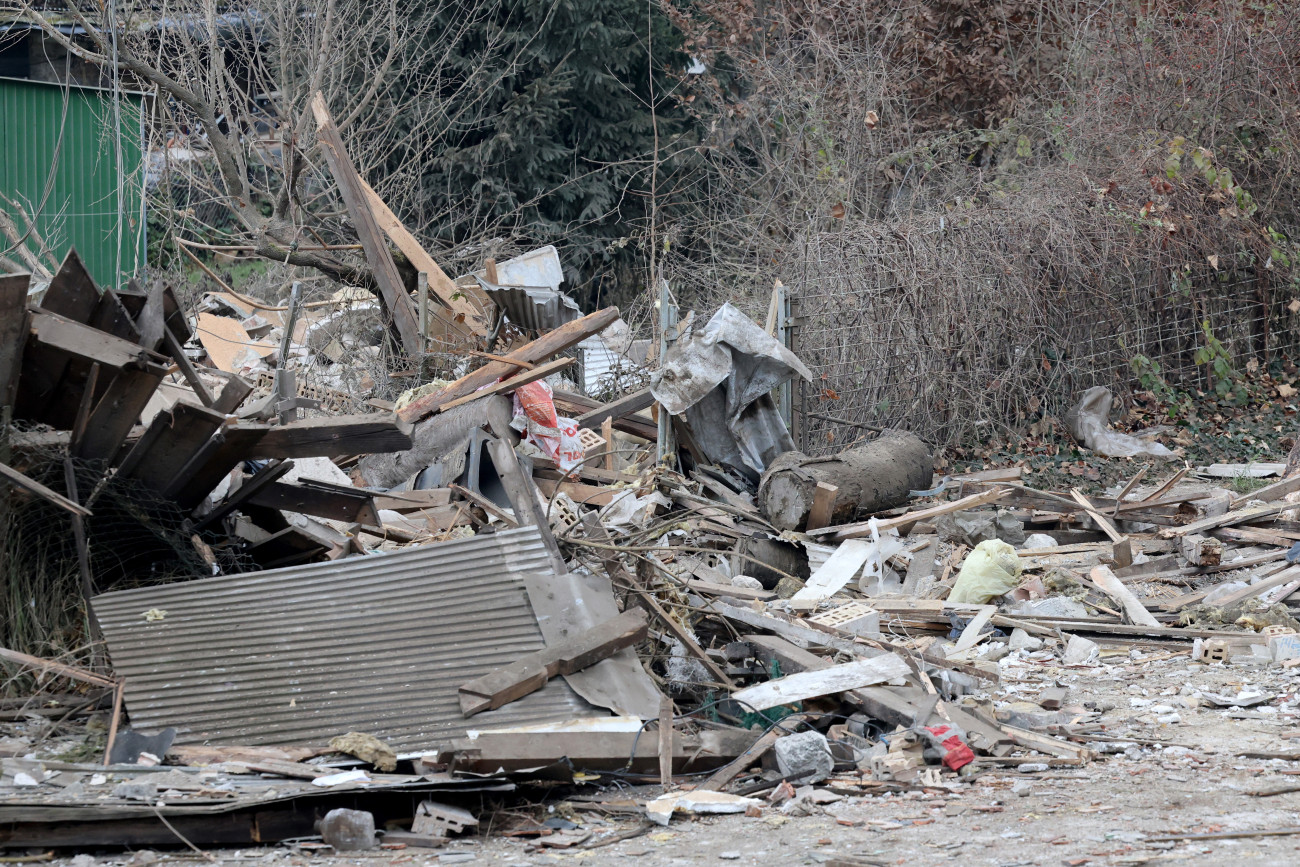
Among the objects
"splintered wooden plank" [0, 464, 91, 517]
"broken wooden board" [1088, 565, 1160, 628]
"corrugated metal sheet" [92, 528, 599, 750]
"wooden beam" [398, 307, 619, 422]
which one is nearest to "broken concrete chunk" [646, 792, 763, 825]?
"corrugated metal sheet" [92, 528, 599, 750]

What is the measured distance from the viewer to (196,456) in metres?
5.34

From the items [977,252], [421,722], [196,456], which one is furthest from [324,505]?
[977,252]

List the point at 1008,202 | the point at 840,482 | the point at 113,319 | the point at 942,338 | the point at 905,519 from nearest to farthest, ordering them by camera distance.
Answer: the point at 113,319, the point at 905,519, the point at 840,482, the point at 942,338, the point at 1008,202

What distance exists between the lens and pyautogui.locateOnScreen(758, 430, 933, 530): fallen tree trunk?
328 inches

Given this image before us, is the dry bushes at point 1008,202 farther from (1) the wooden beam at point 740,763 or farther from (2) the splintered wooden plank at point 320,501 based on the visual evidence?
(1) the wooden beam at point 740,763

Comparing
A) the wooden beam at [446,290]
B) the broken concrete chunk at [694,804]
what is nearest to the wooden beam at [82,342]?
the broken concrete chunk at [694,804]

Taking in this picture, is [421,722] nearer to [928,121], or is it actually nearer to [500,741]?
[500,741]

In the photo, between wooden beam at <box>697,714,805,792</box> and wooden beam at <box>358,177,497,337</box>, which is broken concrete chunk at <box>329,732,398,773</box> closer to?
wooden beam at <box>697,714,805,792</box>

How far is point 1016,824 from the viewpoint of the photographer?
380cm

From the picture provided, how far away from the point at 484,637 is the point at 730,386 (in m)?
5.08

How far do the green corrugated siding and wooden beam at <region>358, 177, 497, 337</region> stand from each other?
13.1 ft

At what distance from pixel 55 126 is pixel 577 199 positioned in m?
7.66

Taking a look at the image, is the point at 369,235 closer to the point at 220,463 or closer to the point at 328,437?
the point at 220,463

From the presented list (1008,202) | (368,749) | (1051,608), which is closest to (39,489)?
(368,749)
